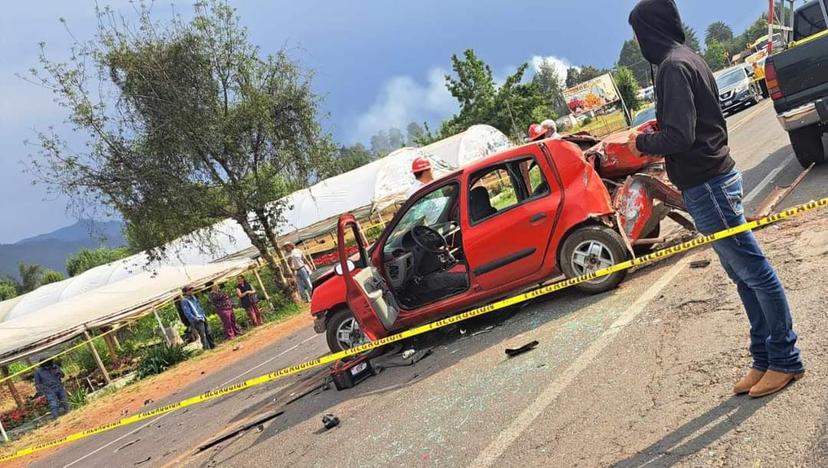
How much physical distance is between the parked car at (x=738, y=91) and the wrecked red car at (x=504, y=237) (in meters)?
21.0

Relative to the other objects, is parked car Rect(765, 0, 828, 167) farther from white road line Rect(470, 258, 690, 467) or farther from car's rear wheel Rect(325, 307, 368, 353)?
car's rear wheel Rect(325, 307, 368, 353)

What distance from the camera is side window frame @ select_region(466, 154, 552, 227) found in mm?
6113

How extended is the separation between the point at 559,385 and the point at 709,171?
1.84 metres

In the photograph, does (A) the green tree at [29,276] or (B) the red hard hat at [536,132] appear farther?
(A) the green tree at [29,276]

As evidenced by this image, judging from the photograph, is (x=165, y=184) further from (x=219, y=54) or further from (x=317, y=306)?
(x=317, y=306)

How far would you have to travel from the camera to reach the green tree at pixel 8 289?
71.9m

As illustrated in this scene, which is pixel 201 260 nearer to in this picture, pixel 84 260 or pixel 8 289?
pixel 84 260

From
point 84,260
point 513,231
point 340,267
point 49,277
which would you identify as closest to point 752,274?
point 513,231

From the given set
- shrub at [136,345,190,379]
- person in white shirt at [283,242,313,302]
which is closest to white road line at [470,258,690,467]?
person in white shirt at [283,242,313,302]

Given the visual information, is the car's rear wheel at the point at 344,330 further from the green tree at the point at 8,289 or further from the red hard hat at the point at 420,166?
the green tree at the point at 8,289

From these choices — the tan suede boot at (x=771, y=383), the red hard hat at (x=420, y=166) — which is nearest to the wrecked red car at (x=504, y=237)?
the red hard hat at (x=420, y=166)

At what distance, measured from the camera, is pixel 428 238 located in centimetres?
676

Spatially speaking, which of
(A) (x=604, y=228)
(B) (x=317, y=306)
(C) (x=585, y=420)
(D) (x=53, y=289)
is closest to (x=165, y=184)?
(B) (x=317, y=306)

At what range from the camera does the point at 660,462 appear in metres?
2.88
